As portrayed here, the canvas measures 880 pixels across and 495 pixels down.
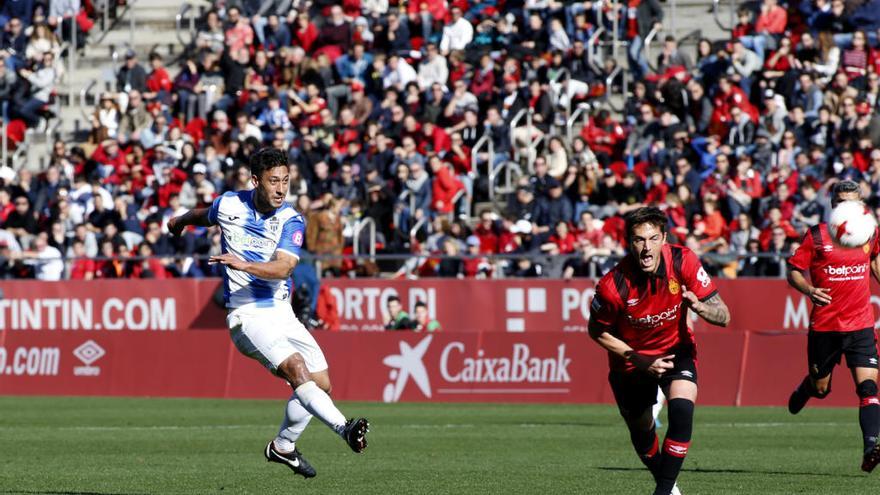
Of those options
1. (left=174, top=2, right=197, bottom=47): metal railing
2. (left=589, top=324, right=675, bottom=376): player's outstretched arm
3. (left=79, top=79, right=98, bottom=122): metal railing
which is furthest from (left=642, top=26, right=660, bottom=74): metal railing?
(left=589, top=324, right=675, bottom=376): player's outstretched arm

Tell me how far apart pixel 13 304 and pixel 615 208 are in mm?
10540

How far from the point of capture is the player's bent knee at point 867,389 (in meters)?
13.9

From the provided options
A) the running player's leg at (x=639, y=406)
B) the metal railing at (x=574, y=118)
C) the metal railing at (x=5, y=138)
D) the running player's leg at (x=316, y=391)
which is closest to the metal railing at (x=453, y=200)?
the metal railing at (x=574, y=118)

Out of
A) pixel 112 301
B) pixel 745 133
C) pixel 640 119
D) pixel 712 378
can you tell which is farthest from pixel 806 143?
pixel 112 301

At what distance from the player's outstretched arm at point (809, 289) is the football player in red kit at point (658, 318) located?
338 centimetres

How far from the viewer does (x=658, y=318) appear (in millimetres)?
10758

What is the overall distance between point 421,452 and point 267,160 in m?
4.87

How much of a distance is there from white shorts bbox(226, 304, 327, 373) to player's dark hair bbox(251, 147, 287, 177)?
106cm

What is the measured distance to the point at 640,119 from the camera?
29188 mm

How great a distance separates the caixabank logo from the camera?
24.0 metres

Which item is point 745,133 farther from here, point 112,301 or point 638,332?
point 638,332

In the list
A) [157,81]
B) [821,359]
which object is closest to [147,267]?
[157,81]

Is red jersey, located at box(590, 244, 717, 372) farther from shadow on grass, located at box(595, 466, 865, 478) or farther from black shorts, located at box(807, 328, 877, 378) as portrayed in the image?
black shorts, located at box(807, 328, 877, 378)

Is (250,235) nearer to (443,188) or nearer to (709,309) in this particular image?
(709,309)
